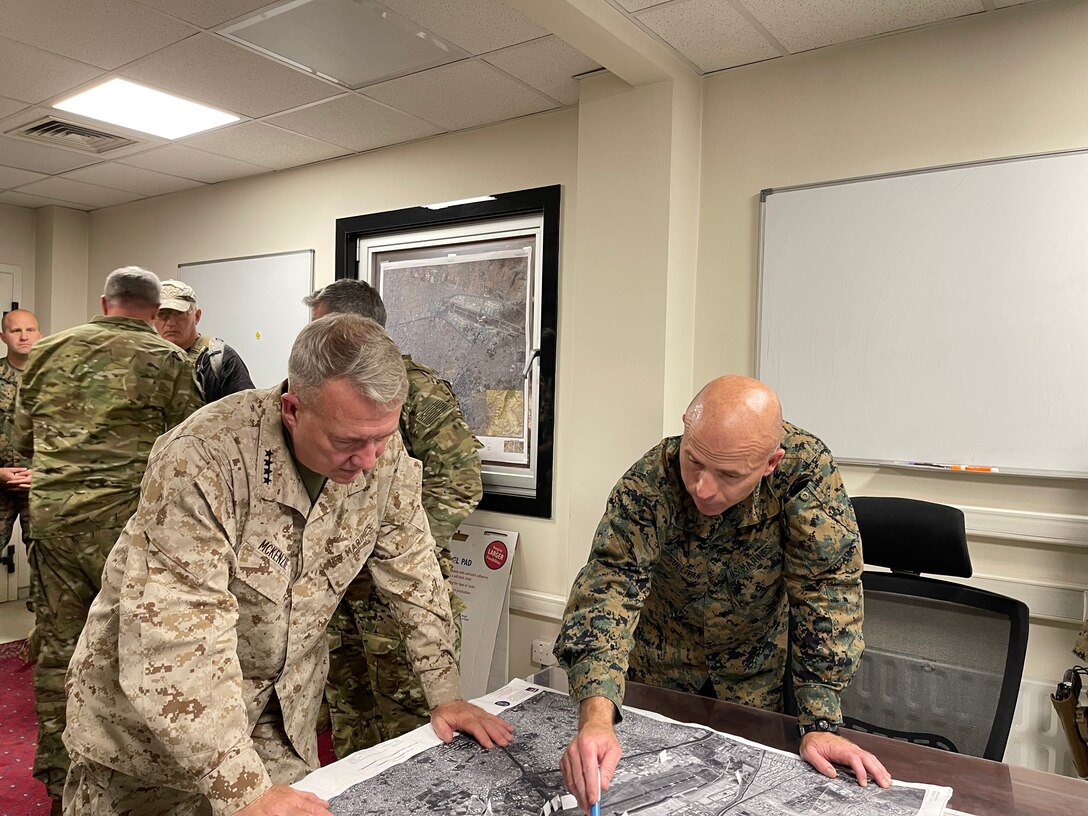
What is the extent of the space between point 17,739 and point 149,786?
228 centimetres

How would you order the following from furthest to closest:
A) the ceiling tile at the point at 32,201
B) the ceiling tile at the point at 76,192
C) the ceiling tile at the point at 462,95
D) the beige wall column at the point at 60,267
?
1. the beige wall column at the point at 60,267
2. the ceiling tile at the point at 32,201
3. the ceiling tile at the point at 76,192
4. the ceiling tile at the point at 462,95

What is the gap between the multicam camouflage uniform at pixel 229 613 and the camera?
3.63 ft

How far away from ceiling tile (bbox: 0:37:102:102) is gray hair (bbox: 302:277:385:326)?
4.60 feet

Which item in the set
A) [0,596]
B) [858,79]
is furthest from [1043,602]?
[0,596]

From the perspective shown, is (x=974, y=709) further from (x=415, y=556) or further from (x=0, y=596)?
(x=0, y=596)

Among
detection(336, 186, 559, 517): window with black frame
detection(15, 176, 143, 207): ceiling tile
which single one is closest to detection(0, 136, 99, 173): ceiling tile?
detection(15, 176, 143, 207): ceiling tile

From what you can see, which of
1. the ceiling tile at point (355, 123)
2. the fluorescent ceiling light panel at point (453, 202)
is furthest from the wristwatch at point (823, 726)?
the ceiling tile at point (355, 123)

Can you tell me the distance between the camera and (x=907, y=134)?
2.48m

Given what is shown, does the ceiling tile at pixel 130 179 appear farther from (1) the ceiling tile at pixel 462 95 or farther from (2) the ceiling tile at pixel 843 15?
(2) the ceiling tile at pixel 843 15

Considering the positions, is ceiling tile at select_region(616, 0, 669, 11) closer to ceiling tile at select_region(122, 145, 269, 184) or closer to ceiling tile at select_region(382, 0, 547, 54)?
ceiling tile at select_region(382, 0, 547, 54)

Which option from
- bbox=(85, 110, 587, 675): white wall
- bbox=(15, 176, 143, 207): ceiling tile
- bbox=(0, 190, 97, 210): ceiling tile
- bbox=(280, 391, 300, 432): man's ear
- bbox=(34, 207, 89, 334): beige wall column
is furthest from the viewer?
bbox=(34, 207, 89, 334): beige wall column

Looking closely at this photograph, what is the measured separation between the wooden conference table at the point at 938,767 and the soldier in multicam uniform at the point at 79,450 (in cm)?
179

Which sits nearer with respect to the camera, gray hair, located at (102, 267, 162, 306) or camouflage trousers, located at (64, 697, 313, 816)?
camouflage trousers, located at (64, 697, 313, 816)

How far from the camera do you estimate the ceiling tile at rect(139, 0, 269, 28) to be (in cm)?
238
